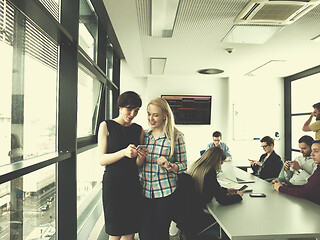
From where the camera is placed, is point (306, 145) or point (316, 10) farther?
point (306, 145)

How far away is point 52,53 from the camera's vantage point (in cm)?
200

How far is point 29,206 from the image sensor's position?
5.75 feet

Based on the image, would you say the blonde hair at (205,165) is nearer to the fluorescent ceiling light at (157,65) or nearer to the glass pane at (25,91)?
the glass pane at (25,91)

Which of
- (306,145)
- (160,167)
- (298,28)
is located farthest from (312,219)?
(298,28)

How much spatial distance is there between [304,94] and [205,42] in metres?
3.59

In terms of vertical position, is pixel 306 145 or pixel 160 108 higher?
pixel 160 108

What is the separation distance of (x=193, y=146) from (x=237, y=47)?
10.4 ft

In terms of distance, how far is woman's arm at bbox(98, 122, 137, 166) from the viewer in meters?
1.77

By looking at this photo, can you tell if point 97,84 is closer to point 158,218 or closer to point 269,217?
point 158,218

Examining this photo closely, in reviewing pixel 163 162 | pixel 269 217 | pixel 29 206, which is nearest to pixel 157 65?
pixel 163 162

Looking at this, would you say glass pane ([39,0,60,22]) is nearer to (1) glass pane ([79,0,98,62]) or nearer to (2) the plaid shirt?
(1) glass pane ([79,0,98,62])

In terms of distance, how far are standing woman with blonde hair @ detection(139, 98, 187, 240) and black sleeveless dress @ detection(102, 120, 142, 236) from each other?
0.27ft

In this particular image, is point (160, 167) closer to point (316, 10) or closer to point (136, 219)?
point (136, 219)

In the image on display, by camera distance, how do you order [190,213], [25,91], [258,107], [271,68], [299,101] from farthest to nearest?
[258,107]
[299,101]
[271,68]
[190,213]
[25,91]
